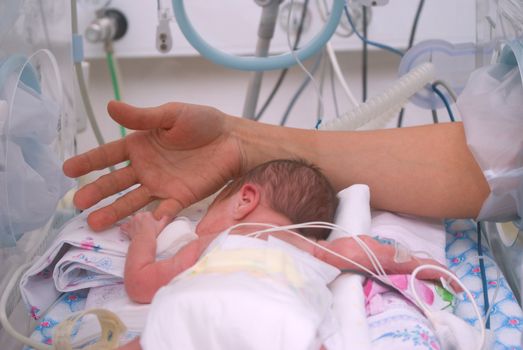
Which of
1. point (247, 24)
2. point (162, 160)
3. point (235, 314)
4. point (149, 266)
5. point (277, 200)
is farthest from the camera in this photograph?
point (247, 24)

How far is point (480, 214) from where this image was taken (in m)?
1.06

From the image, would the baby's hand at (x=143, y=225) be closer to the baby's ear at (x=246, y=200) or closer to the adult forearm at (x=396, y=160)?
the baby's ear at (x=246, y=200)

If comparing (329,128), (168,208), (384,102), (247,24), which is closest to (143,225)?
(168,208)

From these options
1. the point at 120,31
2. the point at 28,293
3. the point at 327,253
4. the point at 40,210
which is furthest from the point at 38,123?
the point at 120,31

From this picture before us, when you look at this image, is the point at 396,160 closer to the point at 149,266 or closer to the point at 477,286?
the point at 477,286

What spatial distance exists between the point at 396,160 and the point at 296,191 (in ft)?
0.85

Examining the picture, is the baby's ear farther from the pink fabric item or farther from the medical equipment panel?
the medical equipment panel

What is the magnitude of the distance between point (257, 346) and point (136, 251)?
35 centimetres

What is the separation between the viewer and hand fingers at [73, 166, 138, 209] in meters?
1.08

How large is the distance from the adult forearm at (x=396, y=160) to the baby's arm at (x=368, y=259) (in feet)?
0.68

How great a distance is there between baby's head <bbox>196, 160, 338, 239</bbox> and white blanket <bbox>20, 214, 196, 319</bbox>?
6 centimetres

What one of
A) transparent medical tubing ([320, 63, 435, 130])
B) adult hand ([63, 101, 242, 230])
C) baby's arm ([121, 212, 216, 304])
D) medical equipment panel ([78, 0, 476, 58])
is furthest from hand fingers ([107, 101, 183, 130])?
medical equipment panel ([78, 0, 476, 58])

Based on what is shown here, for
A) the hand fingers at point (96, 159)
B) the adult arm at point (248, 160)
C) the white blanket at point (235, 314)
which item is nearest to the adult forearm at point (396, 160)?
the adult arm at point (248, 160)

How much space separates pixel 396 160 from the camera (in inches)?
46.3
